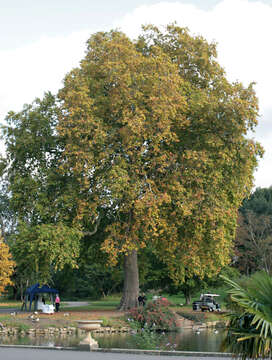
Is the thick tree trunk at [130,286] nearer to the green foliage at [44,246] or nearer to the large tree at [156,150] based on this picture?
the large tree at [156,150]

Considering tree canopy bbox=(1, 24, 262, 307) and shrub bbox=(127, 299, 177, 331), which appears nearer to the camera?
shrub bbox=(127, 299, 177, 331)

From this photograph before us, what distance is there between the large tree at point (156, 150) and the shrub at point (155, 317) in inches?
152

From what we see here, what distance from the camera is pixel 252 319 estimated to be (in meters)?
8.74

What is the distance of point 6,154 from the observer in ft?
134

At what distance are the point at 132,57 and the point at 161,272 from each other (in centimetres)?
2284

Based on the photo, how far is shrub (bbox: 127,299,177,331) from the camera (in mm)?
32031

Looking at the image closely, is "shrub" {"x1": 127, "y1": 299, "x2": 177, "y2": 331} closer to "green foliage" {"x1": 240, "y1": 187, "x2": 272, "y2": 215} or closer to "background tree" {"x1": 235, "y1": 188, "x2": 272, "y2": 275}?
"background tree" {"x1": 235, "y1": 188, "x2": 272, "y2": 275}

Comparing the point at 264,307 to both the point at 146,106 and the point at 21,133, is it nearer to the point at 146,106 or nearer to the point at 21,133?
the point at 146,106

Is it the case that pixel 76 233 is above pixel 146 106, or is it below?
below

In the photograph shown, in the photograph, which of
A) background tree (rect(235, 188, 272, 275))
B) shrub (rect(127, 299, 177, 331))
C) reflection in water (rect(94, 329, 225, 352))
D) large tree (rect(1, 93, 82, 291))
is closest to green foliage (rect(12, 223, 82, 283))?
large tree (rect(1, 93, 82, 291))

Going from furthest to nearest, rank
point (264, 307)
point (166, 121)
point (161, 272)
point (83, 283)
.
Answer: point (83, 283), point (161, 272), point (166, 121), point (264, 307)

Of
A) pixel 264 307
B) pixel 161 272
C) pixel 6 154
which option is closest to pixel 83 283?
pixel 161 272

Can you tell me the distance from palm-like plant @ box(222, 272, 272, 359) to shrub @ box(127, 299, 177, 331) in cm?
2295

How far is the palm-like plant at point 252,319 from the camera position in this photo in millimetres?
8250
